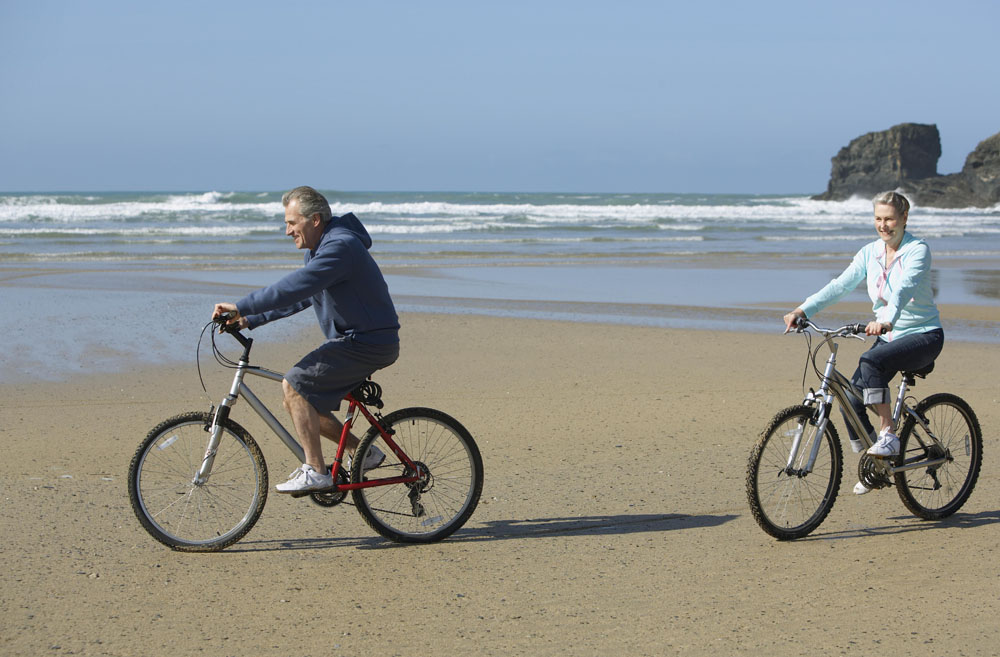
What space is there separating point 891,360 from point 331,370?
2722 millimetres

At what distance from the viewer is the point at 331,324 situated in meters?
4.62

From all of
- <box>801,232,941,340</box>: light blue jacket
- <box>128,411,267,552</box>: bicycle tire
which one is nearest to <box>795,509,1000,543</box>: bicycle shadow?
<box>801,232,941,340</box>: light blue jacket

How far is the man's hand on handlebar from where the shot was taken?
4.30 meters

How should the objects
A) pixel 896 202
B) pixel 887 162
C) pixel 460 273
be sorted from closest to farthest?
pixel 896 202
pixel 460 273
pixel 887 162

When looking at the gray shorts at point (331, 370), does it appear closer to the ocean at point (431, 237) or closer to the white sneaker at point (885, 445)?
the white sneaker at point (885, 445)

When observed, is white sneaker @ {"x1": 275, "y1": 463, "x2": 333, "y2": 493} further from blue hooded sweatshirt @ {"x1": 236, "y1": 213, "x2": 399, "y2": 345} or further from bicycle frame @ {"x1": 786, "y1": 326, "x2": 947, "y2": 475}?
bicycle frame @ {"x1": 786, "y1": 326, "x2": 947, "y2": 475}

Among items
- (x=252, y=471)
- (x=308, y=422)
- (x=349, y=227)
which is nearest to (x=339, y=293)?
(x=349, y=227)

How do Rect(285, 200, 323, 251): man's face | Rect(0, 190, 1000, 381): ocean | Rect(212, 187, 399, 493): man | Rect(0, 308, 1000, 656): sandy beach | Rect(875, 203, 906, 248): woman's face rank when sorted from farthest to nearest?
Rect(0, 190, 1000, 381): ocean
Rect(875, 203, 906, 248): woman's face
Rect(285, 200, 323, 251): man's face
Rect(212, 187, 399, 493): man
Rect(0, 308, 1000, 656): sandy beach

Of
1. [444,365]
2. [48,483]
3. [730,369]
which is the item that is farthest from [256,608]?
[730,369]

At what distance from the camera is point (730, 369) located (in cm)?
970

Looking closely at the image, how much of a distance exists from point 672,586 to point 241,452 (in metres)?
2.07

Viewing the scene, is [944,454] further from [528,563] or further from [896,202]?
[528,563]

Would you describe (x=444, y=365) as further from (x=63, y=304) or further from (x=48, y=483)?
(x=63, y=304)

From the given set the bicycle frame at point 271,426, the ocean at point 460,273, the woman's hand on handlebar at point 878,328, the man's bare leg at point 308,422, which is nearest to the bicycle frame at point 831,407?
the woman's hand on handlebar at point 878,328
